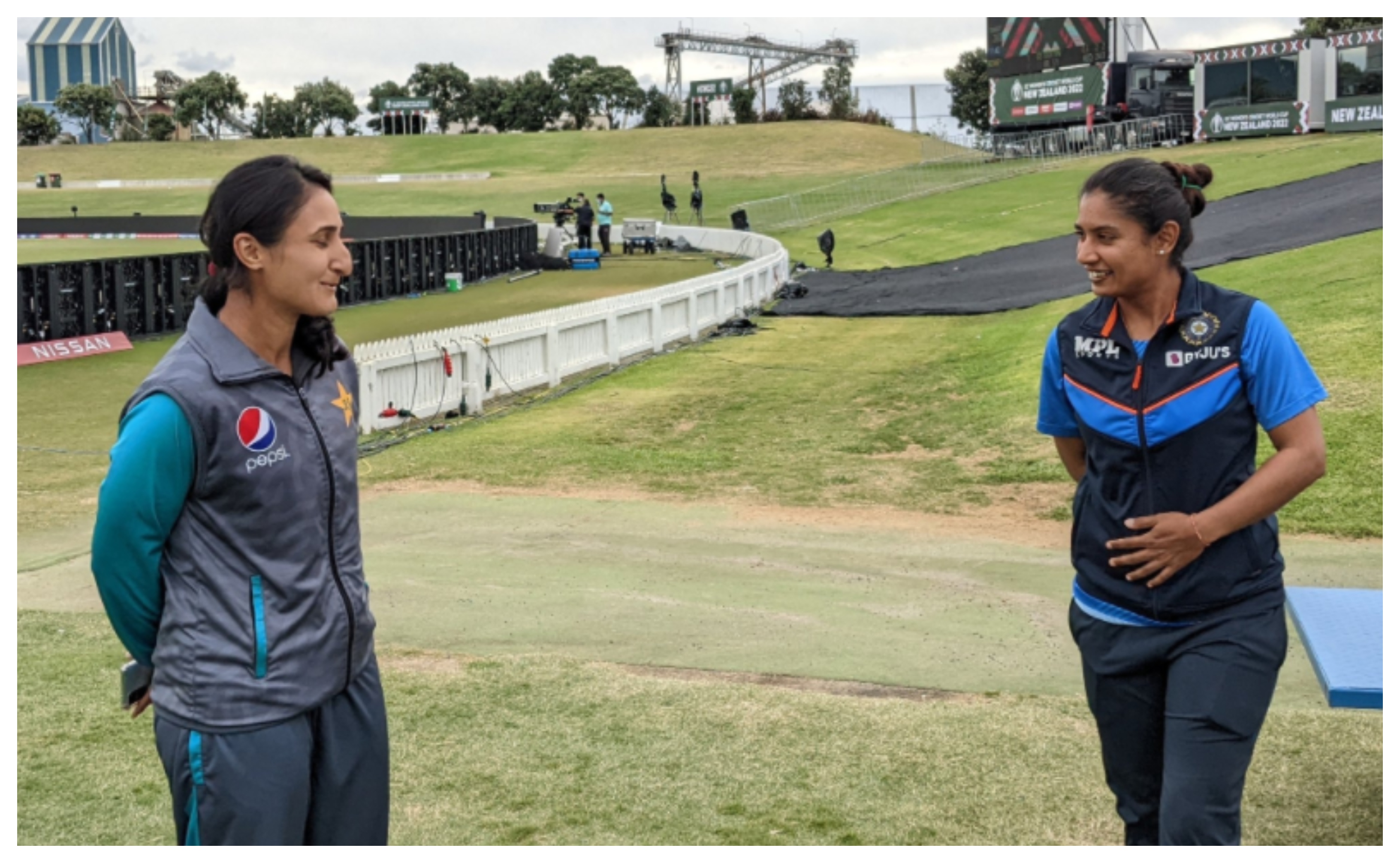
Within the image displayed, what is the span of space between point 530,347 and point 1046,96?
4911 centimetres

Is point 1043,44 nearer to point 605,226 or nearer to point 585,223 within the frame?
point 605,226

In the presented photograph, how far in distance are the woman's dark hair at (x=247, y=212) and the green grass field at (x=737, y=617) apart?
2555mm

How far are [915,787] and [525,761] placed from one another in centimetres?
153

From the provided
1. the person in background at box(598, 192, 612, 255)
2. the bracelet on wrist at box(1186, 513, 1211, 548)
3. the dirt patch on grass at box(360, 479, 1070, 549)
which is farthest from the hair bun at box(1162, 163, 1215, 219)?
the person in background at box(598, 192, 612, 255)

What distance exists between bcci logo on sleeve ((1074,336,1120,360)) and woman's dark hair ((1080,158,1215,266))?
28 centimetres

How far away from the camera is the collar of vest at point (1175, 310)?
12.0 feet

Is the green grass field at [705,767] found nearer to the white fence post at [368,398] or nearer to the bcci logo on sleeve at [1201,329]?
the bcci logo on sleeve at [1201,329]

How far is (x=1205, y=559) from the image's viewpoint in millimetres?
3555

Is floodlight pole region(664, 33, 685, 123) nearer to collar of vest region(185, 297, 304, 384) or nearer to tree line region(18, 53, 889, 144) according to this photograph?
tree line region(18, 53, 889, 144)

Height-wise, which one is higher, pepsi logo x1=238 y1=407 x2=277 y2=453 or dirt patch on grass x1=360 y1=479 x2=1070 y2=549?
pepsi logo x1=238 y1=407 x2=277 y2=453

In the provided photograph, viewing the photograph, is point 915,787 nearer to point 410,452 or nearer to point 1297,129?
point 410,452

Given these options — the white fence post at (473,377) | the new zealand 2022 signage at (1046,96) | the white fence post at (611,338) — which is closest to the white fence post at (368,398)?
the white fence post at (473,377)

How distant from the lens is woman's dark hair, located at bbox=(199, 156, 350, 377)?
307cm

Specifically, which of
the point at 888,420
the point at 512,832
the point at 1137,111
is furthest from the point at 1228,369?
the point at 1137,111
